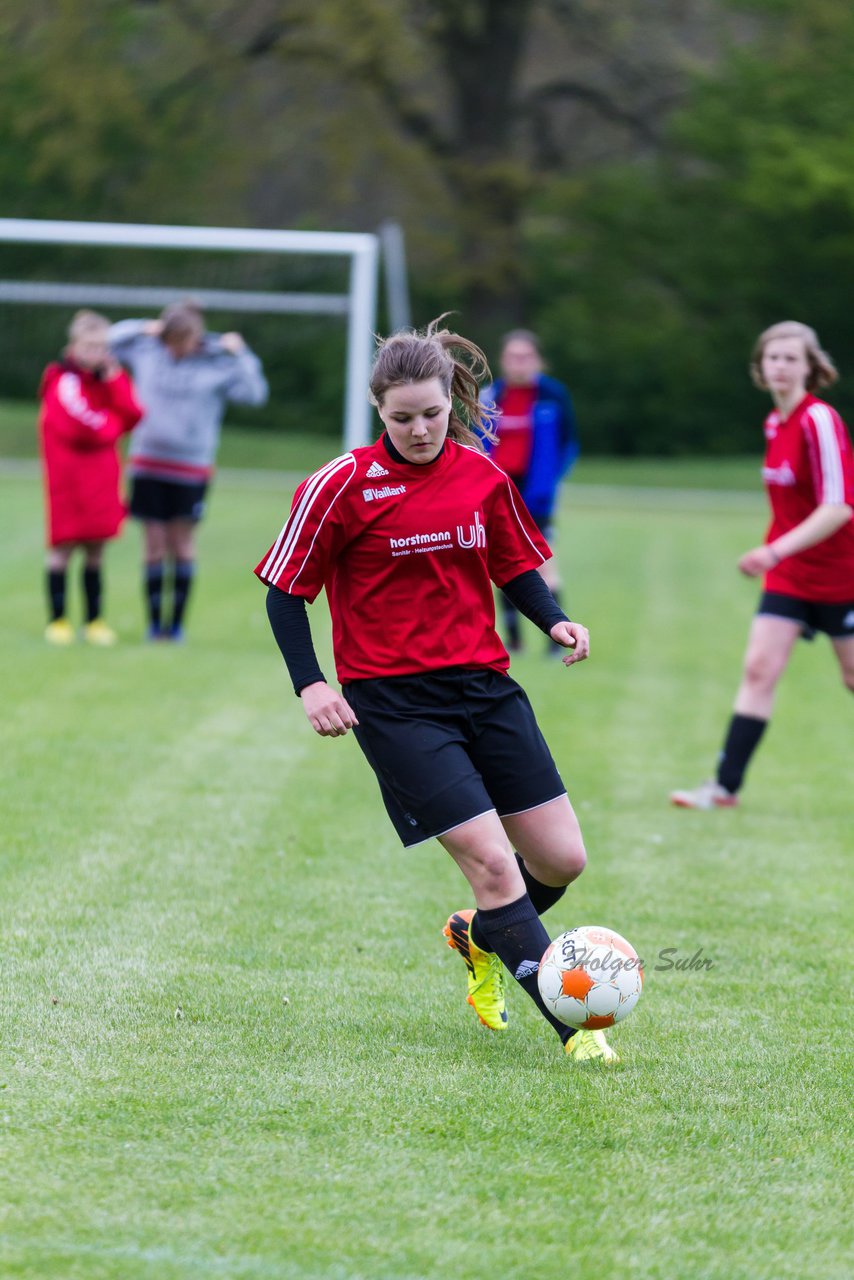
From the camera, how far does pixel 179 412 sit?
10945 mm

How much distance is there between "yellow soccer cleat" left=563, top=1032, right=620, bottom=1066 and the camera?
13.1 feet

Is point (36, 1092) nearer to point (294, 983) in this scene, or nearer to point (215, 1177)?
point (215, 1177)

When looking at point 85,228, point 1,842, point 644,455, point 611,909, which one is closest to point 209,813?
point 1,842

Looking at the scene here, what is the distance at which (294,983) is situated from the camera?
461 cm

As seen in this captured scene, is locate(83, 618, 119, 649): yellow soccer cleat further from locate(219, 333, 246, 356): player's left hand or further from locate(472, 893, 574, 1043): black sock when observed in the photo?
locate(472, 893, 574, 1043): black sock

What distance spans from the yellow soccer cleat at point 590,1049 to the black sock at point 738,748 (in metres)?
3.24

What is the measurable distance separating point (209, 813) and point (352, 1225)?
148 inches

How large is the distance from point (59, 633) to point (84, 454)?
1.22 metres

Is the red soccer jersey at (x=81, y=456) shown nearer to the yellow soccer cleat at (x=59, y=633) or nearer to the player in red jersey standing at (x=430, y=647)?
the yellow soccer cleat at (x=59, y=633)

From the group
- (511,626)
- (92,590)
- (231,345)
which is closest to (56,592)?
(92,590)

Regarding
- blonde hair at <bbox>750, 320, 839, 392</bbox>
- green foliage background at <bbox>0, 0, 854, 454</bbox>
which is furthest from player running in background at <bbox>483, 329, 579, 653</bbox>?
green foliage background at <bbox>0, 0, 854, 454</bbox>

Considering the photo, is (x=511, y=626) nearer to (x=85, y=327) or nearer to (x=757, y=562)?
(x=85, y=327)

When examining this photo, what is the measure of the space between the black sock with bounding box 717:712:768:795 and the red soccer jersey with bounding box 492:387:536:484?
173 inches

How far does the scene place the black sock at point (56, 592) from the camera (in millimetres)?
11125
